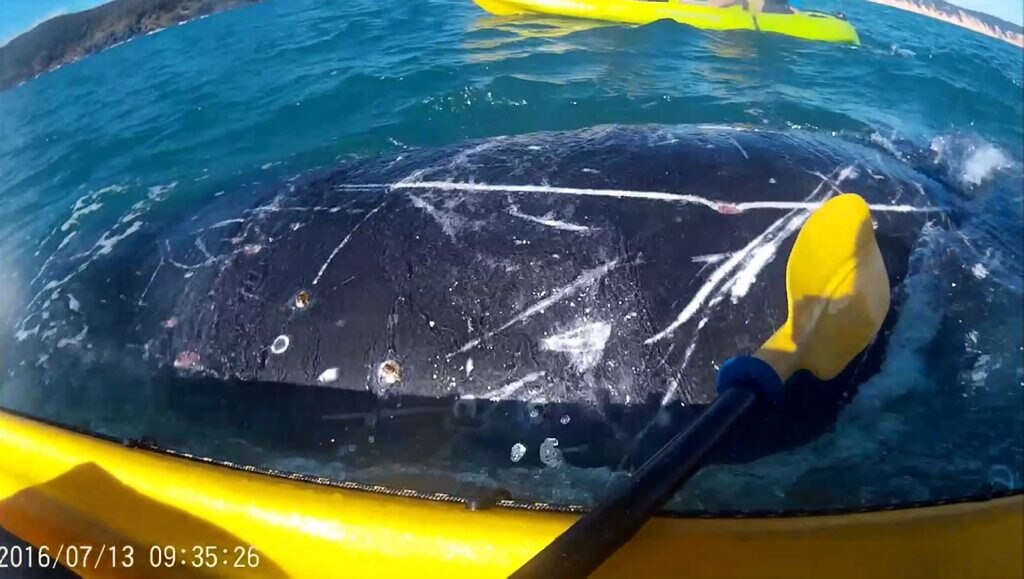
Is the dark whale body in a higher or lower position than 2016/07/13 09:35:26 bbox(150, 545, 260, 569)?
higher

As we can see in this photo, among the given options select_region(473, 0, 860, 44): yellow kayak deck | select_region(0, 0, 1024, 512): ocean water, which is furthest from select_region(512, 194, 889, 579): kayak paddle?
select_region(473, 0, 860, 44): yellow kayak deck

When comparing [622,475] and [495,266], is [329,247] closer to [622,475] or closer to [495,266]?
[495,266]

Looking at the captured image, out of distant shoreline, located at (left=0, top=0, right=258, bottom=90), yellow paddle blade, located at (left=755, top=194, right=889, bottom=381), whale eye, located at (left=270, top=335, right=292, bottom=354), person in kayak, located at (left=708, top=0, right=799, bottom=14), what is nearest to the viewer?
yellow paddle blade, located at (left=755, top=194, right=889, bottom=381)

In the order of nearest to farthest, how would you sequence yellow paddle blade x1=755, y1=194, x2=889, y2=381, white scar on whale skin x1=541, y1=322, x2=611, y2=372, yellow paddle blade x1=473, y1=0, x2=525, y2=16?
yellow paddle blade x1=755, y1=194, x2=889, y2=381 < white scar on whale skin x1=541, y1=322, x2=611, y2=372 < yellow paddle blade x1=473, y1=0, x2=525, y2=16

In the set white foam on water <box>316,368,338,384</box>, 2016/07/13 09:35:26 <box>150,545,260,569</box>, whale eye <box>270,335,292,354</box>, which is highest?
whale eye <box>270,335,292,354</box>

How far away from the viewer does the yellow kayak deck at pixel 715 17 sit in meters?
10.0

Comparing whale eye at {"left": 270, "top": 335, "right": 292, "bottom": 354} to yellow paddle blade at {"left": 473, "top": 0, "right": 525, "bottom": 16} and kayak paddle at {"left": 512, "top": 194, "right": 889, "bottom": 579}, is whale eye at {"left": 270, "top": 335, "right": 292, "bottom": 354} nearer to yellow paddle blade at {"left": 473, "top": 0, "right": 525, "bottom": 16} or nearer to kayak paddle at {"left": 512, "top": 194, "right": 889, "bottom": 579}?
kayak paddle at {"left": 512, "top": 194, "right": 889, "bottom": 579}

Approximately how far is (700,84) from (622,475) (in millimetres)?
5749

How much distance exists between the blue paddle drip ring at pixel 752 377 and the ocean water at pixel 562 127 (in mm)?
584

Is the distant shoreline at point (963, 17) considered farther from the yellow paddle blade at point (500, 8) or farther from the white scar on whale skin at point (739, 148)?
the white scar on whale skin at point (739, 148)

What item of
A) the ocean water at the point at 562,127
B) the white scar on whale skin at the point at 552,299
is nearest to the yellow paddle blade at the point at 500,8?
the ocean water at the point at 562,127

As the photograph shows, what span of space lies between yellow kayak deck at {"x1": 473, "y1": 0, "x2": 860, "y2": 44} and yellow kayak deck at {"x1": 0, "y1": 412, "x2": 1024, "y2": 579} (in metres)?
8.51

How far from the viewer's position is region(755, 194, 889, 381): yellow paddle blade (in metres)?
3.18

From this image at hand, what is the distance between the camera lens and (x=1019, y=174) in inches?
218
